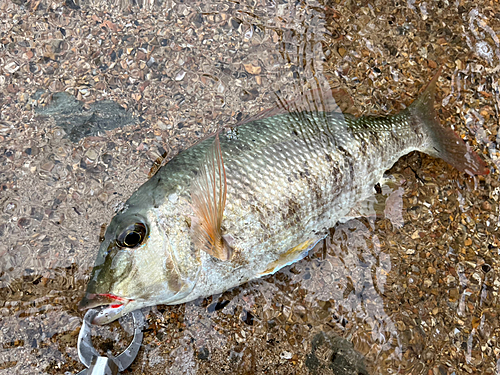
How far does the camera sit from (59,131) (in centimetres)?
280

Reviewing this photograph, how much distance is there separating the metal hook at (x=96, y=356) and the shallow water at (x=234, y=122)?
0.09m

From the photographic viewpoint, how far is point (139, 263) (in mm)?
2107

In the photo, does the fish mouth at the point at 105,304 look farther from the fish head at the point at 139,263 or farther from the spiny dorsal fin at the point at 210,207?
the spiny dorsal fin at the point at 210,207

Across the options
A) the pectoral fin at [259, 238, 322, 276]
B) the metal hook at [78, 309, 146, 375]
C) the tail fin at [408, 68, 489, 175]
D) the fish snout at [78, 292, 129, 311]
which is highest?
the tail fin at [408, 68, 489, 175]

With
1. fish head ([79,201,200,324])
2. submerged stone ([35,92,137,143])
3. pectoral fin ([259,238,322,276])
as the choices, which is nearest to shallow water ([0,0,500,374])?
submerged stone ([35,92,137,143])

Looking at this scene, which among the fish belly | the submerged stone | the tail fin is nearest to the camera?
the fish belly

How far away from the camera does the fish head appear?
2.08 metres

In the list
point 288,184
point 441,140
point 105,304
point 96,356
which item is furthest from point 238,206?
point 441,140

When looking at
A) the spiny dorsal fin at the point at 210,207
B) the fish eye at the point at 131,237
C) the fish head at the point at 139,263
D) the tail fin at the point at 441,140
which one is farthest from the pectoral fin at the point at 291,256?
the tail fin at the point at 441,140

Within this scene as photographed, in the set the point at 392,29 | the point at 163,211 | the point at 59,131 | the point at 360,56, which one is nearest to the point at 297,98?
the point at 360,56

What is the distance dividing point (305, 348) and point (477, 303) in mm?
1395

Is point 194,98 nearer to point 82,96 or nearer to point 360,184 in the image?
point 82,96

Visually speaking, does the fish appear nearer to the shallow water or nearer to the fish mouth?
the fish mouth

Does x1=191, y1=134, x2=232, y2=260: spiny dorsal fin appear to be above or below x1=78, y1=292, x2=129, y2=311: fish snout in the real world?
above
